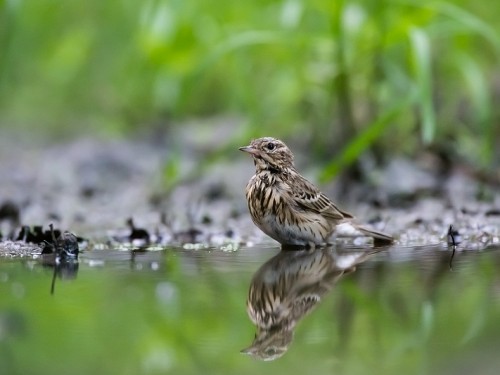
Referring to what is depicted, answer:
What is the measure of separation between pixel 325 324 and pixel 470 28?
14.4ft

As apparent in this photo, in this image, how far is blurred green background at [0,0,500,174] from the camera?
7719 mm

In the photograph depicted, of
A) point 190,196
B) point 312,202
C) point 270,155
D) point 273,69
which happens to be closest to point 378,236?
point 312,202

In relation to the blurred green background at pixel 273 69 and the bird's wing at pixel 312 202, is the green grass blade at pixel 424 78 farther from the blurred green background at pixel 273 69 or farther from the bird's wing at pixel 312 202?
the bird's wing at pixel 312 202

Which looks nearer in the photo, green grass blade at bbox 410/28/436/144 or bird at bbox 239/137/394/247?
bird at bbox 239/137/394/247

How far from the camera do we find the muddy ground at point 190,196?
6.75 m

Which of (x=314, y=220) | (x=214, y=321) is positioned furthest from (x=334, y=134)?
(x=214, y=321)

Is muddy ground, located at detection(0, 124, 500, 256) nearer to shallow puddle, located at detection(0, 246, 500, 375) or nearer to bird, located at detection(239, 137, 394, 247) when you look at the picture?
bird, located at detection(239, 137, 394, 247)

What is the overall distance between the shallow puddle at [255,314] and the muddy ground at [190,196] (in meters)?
0.89

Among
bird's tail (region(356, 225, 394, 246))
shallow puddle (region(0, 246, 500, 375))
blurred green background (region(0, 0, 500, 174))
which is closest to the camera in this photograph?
shallow puddle (region(0, 246, 500, 375))

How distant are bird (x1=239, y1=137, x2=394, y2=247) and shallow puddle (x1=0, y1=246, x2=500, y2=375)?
619 millimetres

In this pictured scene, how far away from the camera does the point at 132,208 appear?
8438mm

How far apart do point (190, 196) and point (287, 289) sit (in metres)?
4.46

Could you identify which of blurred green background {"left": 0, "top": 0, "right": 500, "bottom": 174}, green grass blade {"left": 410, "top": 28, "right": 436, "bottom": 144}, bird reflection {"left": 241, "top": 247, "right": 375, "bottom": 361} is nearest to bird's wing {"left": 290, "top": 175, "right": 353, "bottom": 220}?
bird reflection {"left": 241, "top": 247, "right": 375, "bottom": 361}

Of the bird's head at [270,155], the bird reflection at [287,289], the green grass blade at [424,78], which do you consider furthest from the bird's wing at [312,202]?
the green grass blade at [424,78]
